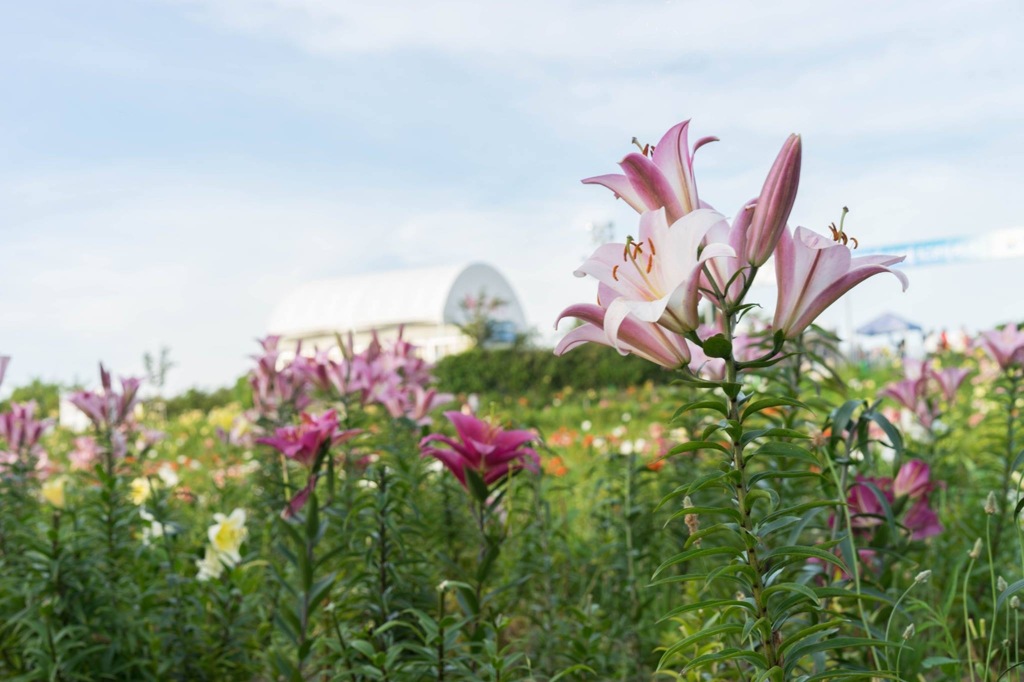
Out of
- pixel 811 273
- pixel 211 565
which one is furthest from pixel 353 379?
pixel 811 273

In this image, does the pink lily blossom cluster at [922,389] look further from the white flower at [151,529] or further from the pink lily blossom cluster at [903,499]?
the white flower at [151,529]

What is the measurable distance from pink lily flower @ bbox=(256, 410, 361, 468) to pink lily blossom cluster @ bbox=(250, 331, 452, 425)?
732 millimetres

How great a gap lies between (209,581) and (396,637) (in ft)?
2.87

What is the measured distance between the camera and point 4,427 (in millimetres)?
3596

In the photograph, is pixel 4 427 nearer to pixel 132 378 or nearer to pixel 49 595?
pixel 132 378

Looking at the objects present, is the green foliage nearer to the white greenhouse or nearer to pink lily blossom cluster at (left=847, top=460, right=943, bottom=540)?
the white greenhouse

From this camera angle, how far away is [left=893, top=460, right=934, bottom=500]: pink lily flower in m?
2.06

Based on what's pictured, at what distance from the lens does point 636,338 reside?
1.11 meters

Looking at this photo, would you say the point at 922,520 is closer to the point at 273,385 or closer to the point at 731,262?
the point at 731,262

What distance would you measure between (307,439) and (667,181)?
4.11 feet

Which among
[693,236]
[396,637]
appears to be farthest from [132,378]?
[693,236]

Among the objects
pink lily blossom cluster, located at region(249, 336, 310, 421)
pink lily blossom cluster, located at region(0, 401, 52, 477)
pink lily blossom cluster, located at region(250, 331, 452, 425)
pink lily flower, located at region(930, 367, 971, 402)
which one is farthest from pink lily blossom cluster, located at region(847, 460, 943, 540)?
pink lily blossom cluster, located at region(0, 401, 52, 477)

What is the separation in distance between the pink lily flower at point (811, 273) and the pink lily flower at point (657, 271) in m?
0.12

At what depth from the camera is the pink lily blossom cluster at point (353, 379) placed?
2.96 metres
